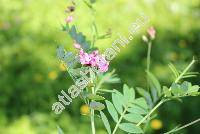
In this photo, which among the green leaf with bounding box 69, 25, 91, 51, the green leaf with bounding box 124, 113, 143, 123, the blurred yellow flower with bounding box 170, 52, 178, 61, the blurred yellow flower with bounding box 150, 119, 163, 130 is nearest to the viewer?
the green leaf with bounding box 124, 113, 143, 123

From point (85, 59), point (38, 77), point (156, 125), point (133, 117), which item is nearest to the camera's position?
point (85, 59)

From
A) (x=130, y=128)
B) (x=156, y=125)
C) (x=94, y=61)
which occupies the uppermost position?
(x=94, y=61)

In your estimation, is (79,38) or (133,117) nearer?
(133,117)

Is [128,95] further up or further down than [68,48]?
further down

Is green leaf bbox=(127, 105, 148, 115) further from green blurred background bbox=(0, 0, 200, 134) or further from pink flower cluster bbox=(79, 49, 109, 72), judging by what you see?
green blurred background bbox=(0, 0, 200, 134)

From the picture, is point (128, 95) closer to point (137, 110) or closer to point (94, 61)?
point (137, 110)

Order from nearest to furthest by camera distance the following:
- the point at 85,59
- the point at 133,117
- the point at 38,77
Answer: the point at 85,59 < the point at 133,117 < the point at 38,77

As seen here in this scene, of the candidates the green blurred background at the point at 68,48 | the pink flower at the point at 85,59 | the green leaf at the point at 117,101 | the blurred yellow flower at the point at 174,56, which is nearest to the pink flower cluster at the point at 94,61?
the pink flower at the point at 85,59

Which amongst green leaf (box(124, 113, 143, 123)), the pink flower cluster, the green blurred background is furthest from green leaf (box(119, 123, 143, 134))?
the green blurred background

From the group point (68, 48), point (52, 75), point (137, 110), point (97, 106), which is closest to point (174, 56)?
point (68, 48)
